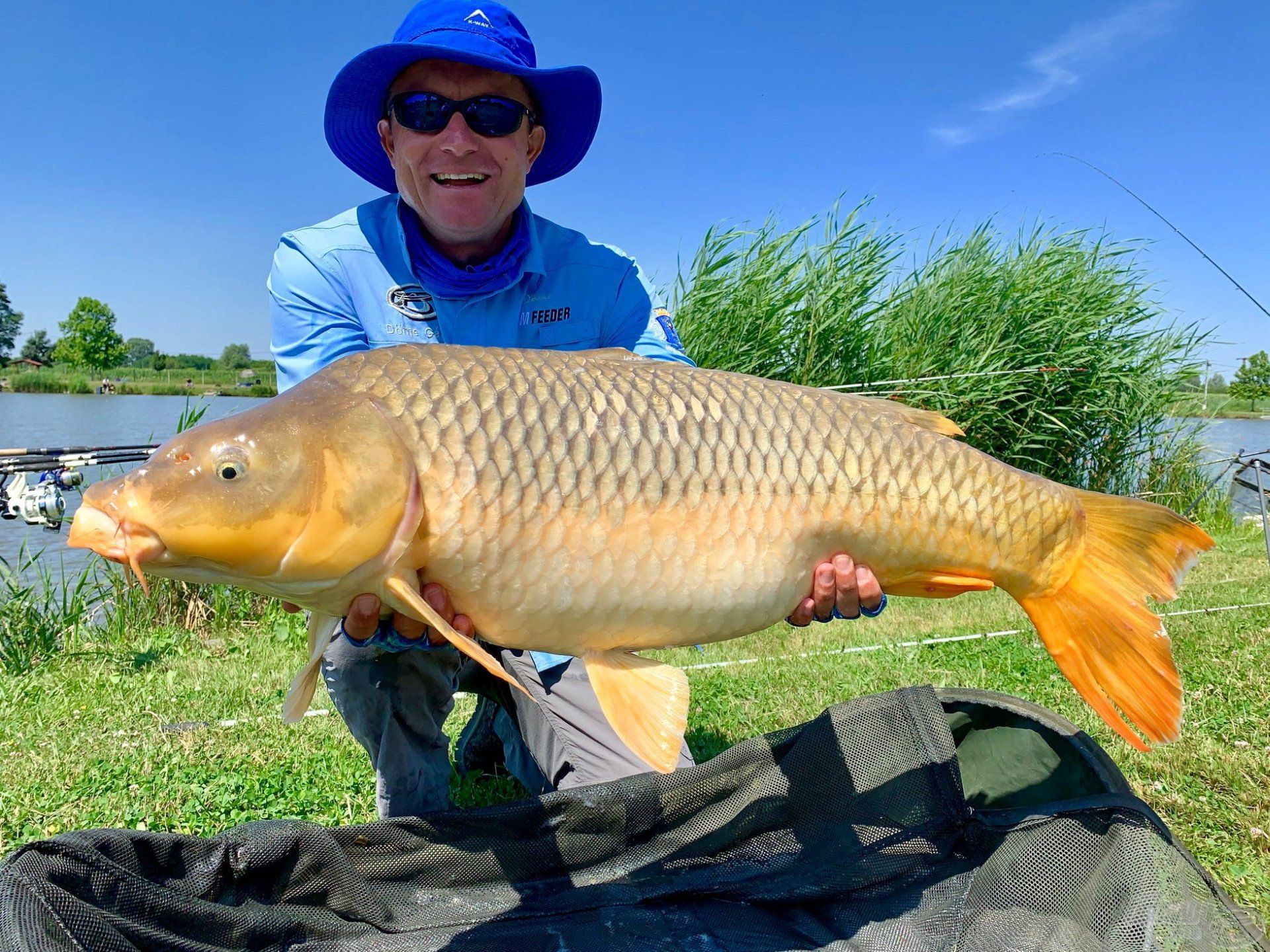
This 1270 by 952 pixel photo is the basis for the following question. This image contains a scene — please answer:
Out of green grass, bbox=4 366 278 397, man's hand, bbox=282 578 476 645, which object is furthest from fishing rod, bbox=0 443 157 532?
green grass, bbox=4 366 278 397

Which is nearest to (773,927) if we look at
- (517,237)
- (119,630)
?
(517,237)

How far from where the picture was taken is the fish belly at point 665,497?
124cm

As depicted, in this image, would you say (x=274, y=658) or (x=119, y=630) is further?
(x=119, y=630)

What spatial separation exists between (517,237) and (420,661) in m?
0.89

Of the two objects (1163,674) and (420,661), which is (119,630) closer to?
(420,661)

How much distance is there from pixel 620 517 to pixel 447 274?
858 mm

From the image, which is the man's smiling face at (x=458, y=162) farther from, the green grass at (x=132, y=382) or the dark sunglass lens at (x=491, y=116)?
the green grass at (x=132, y=382)

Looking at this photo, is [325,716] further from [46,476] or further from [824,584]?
[46,476]

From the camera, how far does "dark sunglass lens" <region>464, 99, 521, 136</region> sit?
1.80 m

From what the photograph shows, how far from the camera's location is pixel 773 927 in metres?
1.57

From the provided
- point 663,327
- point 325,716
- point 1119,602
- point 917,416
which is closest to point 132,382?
point 325,716

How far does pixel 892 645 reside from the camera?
325cm

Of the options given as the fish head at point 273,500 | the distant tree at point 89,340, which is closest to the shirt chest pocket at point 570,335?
the fish head at point 273,500

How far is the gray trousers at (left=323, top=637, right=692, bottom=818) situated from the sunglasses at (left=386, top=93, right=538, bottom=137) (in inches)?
39.7
